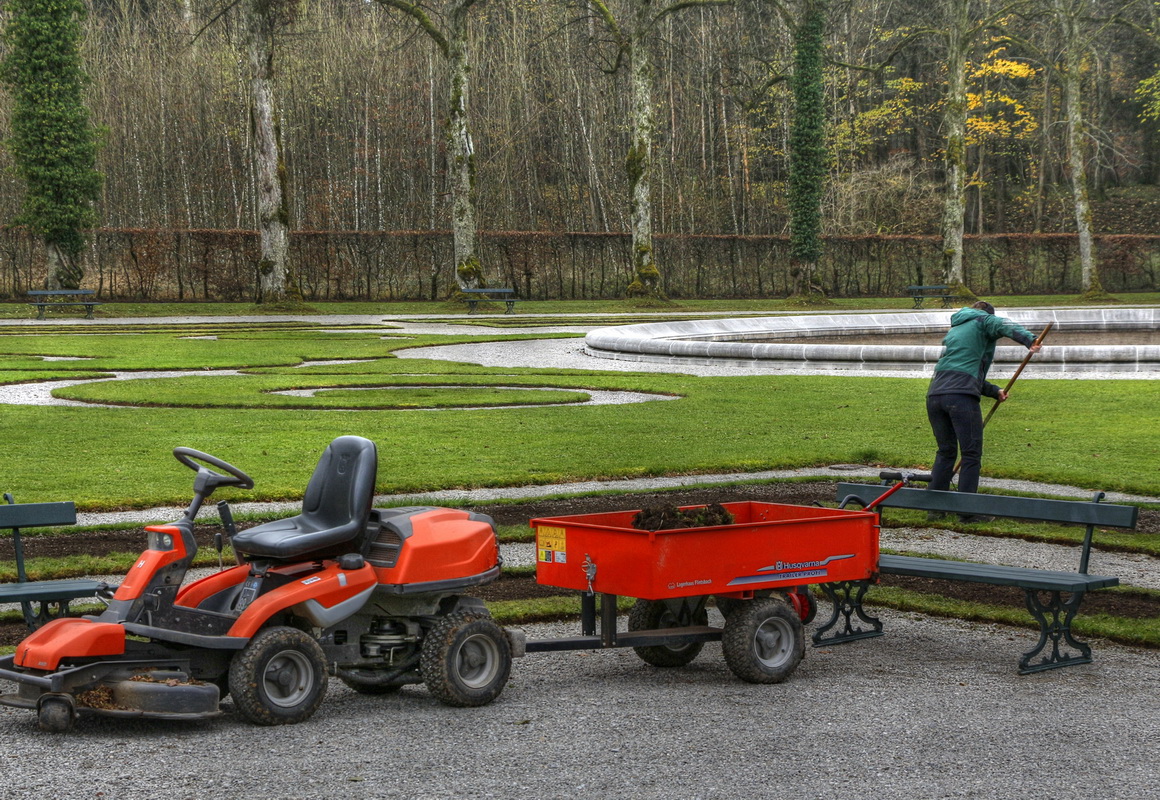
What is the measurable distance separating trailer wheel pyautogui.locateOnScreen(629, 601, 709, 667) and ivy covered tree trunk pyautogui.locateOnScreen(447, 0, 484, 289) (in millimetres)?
32478

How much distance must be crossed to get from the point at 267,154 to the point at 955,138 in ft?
64.8

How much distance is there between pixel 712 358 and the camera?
2227cm

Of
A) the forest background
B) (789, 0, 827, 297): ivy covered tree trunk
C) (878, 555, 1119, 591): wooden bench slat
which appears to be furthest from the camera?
the forest background

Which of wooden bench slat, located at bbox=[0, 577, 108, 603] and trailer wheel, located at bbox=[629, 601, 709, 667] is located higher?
wooden bench slat, located at bbox=[0, 577, 108, 603]

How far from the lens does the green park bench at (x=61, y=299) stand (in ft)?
110

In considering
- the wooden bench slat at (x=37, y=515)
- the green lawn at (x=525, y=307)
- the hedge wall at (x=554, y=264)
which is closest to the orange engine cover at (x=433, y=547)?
the wooden bench slat at (x=37, y=515)

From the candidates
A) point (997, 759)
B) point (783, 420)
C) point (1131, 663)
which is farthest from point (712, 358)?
point (997, 759)

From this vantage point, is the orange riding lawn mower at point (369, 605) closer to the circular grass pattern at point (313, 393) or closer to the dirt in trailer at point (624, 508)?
the dirt in trailer at point (624, 508)

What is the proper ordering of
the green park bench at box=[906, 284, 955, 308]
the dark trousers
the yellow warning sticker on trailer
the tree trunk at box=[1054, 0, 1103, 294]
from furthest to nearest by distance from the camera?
the tree trunk at box=[1054, 0, 1103, 294] → the green park bench at box=[906, 284, 955, 308] → the dark trousers → the yellow warning sticker on trailer

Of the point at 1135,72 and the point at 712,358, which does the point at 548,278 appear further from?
the point at 1135,72

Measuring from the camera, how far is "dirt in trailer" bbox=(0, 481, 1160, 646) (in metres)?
6.86

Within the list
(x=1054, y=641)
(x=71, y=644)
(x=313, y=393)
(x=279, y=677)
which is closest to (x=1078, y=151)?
(x=313, y=393)

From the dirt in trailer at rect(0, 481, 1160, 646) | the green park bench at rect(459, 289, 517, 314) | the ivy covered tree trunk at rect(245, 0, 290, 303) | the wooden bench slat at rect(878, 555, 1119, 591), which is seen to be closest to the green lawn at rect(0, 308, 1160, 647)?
the dirt in trailer at rect(0, 481, 1160, 646)

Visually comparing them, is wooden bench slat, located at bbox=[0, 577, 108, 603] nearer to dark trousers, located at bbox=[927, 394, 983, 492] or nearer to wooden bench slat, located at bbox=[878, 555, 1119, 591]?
wooden bench slat, located at bbox=[878, 555, 1119, 591]
